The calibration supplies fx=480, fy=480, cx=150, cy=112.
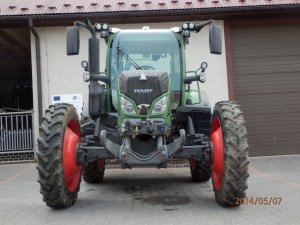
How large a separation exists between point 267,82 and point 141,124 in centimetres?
734

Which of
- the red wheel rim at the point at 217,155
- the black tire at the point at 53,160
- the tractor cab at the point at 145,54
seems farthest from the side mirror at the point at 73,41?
the red wheel rim at the point at 217,155

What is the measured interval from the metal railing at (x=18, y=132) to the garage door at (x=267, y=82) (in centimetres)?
560

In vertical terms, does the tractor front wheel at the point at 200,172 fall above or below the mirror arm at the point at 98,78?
below

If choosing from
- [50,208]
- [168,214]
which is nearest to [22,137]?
[50,208]

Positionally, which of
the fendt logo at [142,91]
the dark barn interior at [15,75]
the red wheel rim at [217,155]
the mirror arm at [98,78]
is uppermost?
the dark barn interior at [15,75]

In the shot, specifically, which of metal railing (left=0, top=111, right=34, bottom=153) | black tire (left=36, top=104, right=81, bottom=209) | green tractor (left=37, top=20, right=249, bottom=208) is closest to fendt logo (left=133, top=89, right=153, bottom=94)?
green tractor (left=37, top=20, right=249, bottom=208)

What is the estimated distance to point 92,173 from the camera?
8.53m

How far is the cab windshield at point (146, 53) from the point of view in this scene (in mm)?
7297

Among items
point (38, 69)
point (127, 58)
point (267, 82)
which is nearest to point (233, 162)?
point (127, 58)

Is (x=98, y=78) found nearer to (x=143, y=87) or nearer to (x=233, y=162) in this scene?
(x=143, y=87)

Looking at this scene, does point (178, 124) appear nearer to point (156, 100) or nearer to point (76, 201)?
point (156, 100)

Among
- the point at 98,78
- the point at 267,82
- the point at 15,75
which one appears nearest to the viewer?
the point at 98,78

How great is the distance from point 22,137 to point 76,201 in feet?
19.8

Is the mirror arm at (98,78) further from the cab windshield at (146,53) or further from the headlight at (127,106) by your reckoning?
the headlight at (127,106)
